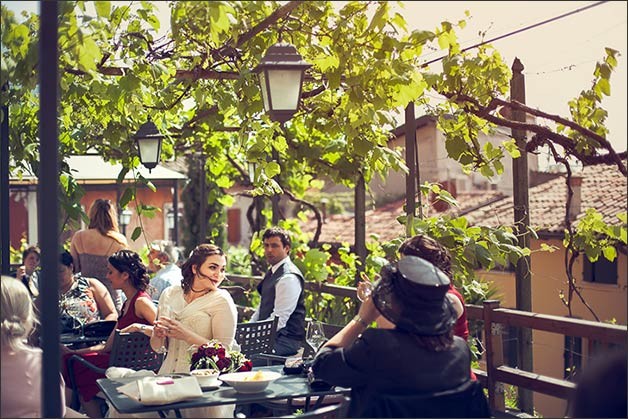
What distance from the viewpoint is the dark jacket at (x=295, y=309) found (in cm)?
640

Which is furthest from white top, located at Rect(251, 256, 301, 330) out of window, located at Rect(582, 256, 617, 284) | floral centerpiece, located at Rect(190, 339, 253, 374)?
window, located at Rect(582, 256, 617, 284)

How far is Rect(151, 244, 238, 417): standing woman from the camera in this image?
4.71 meters

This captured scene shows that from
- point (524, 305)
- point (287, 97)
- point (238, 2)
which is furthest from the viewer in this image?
point (524, 305)

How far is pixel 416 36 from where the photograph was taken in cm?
448

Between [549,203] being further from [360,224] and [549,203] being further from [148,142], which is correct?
[148,142]

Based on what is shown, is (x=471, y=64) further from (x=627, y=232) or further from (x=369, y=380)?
(x=369, y=380)

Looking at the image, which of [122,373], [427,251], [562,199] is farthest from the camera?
[562,199]

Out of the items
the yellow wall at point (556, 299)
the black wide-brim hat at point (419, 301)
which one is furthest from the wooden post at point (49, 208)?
the yellow wall at point (556, 299)

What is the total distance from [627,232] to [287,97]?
1866 mm

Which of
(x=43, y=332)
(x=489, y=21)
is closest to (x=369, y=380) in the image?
(x=43, y=332)

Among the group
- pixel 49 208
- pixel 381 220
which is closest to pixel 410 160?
pixel 49 208

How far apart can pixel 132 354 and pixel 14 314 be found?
1.65 m

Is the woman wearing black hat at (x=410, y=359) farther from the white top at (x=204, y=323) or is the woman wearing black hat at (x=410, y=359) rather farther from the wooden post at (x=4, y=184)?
the wooden post at (x=4, y=184)

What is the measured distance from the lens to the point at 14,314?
3654 millimetres
